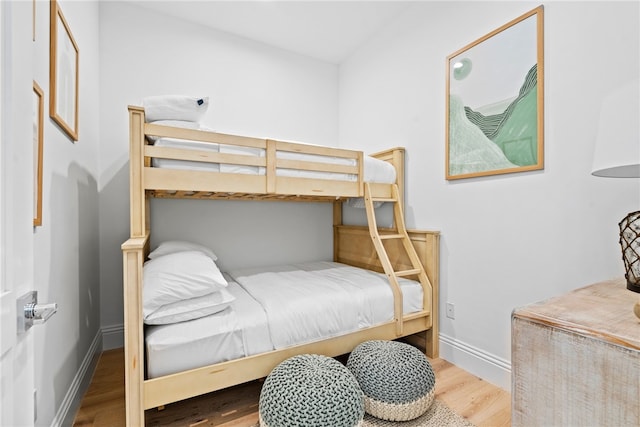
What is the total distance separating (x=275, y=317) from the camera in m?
1.61

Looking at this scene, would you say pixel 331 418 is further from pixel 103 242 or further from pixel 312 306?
pixel 103 242

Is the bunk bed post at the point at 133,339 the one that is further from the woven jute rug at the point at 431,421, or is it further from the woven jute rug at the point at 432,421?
the woven jute rug at the point at 432,421

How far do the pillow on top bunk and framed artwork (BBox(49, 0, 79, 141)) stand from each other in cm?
34

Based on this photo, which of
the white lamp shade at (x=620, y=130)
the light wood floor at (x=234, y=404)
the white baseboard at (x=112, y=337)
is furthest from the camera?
the white baseboard at (x=112, y=337)

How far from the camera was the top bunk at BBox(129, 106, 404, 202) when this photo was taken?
1611mm

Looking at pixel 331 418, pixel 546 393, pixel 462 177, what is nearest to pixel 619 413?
pixel 546 393

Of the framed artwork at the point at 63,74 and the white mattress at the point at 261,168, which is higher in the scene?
the framed artwork at the point at 63,74

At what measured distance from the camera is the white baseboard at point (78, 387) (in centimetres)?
140

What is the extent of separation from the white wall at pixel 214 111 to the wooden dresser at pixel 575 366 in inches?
92.0

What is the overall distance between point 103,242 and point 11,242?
82.8 inches

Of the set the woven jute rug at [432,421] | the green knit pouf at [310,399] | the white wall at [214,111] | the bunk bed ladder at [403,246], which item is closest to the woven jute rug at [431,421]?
the woven jute rug at [432,421]

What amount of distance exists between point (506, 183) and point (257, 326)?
1.61 metres

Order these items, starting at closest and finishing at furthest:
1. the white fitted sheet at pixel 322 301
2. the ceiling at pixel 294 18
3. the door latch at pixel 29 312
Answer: the door latch at pixel 29 312 < the white fitted sheet at pixel 322 301 < the ceiling at pixel 294 18

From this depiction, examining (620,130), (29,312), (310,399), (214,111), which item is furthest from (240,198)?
(620,130)
